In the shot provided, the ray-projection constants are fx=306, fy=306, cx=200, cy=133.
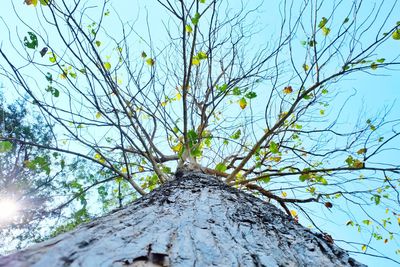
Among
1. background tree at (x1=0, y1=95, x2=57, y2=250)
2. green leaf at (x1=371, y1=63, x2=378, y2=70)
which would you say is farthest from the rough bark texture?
background tree at (x1=0, y1=95, x2=57, y2=250)

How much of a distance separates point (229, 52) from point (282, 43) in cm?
106

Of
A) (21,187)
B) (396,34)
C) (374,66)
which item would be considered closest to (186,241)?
(396,34)

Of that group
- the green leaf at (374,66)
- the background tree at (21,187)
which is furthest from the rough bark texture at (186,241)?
the background tree at (21,187)

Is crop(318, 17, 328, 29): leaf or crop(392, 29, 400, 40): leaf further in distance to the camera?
crop(318, 17, 328, 29): leaf

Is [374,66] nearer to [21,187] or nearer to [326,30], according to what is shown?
[326,30]

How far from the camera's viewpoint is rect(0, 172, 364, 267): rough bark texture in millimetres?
614

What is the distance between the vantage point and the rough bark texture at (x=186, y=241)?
0.61m

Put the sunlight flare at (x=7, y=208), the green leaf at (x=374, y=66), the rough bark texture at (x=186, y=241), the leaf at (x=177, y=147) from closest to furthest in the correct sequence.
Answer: the rough bark texture at (x=186, y=241), the green leaf at (x=374, y=66), the leaf at (x=177, y=147), the sunlight flare at (x=7, y=208)

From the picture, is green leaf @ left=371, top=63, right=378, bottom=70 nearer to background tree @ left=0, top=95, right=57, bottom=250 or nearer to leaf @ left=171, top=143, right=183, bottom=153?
leaf @ left=171, top=143, right=183, bottom=153

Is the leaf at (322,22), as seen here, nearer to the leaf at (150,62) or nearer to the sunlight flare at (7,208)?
the leaf at (150,62)

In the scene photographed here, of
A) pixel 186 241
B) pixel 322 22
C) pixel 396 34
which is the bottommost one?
pixel 186 241

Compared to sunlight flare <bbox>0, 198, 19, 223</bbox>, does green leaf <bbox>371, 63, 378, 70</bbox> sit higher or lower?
lower

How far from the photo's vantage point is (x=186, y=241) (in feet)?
2.46

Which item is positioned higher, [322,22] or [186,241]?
[322,22]
